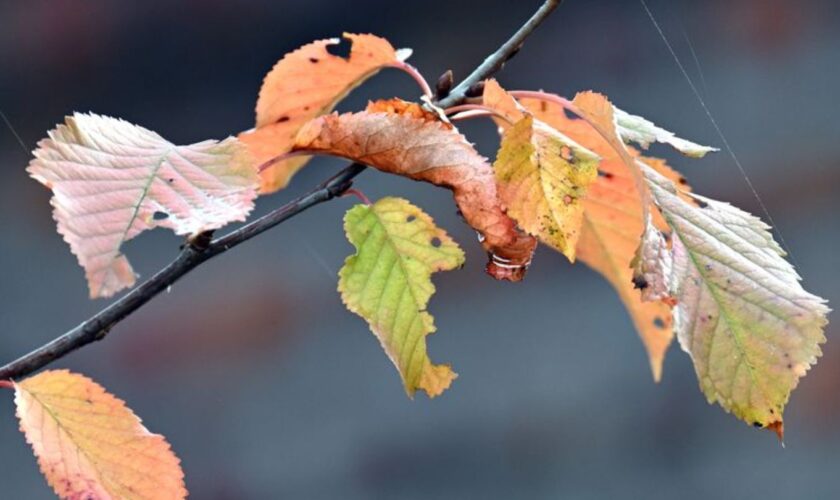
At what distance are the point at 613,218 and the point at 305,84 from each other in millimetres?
A: 233

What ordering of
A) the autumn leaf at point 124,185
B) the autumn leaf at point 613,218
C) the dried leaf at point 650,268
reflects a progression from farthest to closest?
1. the autumn leaf at point 613,218
2. the dried leaf at point 650,268
3. the autumn leaf at point 124,185

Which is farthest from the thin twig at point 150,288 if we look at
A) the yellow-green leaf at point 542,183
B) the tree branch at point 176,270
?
the yellow-green leaf at point 542,183

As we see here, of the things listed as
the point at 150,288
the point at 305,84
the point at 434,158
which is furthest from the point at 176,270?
the point at 305,84

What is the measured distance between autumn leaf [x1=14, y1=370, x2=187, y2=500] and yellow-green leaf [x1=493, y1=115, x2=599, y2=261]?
241 mm

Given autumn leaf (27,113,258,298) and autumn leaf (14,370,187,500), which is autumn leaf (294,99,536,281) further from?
autumn leaf (14,370,187,500)

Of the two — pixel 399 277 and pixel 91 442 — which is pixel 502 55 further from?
pixel 91 442

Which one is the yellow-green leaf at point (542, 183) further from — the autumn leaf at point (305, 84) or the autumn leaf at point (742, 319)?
the autumn leaf at point (305, 84)

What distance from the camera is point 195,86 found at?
2.41m

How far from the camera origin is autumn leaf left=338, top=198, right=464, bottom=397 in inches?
24.3

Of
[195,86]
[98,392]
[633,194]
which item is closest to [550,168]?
[633,194]

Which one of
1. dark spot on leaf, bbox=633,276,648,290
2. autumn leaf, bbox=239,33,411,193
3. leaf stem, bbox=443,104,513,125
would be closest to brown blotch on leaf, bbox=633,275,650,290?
dark spot on leaf, bbox=633,276,648,290

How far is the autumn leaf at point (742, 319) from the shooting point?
1.72ft

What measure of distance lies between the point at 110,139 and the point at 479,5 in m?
1.74

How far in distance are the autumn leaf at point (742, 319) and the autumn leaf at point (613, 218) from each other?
73 millimetres
